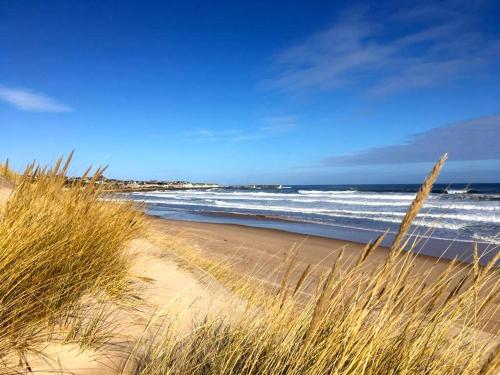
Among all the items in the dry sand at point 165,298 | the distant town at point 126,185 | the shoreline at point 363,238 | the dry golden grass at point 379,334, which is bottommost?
the shoreline at point 363,238

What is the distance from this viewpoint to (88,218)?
3510 mm

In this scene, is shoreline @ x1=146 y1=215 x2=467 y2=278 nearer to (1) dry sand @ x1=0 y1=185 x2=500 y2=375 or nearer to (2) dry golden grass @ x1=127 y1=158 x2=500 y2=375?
(1) dry sand @ x1=0 y1=185 x2=500 y2=375

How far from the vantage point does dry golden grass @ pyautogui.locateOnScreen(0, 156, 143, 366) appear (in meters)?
2.15

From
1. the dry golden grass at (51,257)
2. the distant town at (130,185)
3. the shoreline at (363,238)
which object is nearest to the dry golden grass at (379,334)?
the dry golden grass at (51,257)

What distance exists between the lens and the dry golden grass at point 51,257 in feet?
7.05

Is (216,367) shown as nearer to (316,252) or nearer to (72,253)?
(72,253)

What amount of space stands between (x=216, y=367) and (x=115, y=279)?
166 cm

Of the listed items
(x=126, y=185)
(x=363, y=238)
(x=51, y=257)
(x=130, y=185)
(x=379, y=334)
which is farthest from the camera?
(x=130, y=185)

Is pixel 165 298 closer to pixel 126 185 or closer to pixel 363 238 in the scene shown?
pixel 126 185

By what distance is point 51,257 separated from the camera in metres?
2.62

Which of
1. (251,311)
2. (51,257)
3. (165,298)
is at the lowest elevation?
(165,298)

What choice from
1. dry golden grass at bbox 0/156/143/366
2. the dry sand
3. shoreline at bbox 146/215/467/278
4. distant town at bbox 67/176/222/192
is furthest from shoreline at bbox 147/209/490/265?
dry golden grass at bbox 0/156/143/366

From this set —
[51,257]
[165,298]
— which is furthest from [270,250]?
[51,257]

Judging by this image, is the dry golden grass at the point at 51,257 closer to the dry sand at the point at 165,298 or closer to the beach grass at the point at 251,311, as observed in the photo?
the beach grass at the point at 251,311
